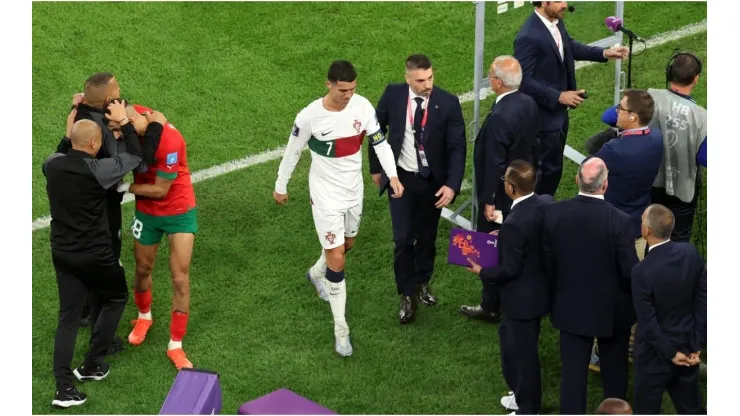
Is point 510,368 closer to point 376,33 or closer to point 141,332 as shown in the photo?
point 141,332

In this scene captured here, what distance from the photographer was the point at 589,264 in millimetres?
6996

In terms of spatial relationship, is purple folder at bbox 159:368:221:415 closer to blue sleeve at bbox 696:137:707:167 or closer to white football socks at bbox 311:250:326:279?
white football socks at bbox 311:250:326:279

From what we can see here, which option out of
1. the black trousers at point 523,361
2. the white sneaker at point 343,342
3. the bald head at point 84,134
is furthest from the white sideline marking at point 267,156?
the bald head at point 84,134

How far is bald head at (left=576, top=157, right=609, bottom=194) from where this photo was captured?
692cm

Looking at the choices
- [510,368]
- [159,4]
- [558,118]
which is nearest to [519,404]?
[510,368]

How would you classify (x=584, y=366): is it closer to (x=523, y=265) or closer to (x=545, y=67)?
(x=523, y=265)

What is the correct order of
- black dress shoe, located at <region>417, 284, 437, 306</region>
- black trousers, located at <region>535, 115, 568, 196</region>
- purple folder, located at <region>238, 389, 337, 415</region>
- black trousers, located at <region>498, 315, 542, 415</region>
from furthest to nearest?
1. black trousers, located at <region>535, 115, 568, 196</region>
2. black dress shoe, located at <region>417, 284, 437, 306</region>
3. black trousers, located at <region>498, 315, 542, 415</region>
4. purple folder, located at <region>238, 389, 337, 415</region>

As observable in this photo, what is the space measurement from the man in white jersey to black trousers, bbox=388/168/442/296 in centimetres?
19

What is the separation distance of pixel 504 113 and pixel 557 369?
169 cm

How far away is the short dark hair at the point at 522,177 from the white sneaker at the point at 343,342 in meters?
1.84

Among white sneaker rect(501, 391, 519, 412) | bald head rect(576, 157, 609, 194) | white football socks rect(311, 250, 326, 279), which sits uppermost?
bald head rect(576, 157, 609, 194)

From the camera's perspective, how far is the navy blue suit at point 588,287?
6.93 metres

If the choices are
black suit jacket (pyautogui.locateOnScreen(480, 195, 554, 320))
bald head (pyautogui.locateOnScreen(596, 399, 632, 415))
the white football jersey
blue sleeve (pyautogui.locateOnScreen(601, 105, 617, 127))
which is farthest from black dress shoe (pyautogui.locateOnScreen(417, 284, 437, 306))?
bald head (pyautogui.locateOnScreen(596, 399, 632, 415))

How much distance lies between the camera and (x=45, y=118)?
11.2 metres
